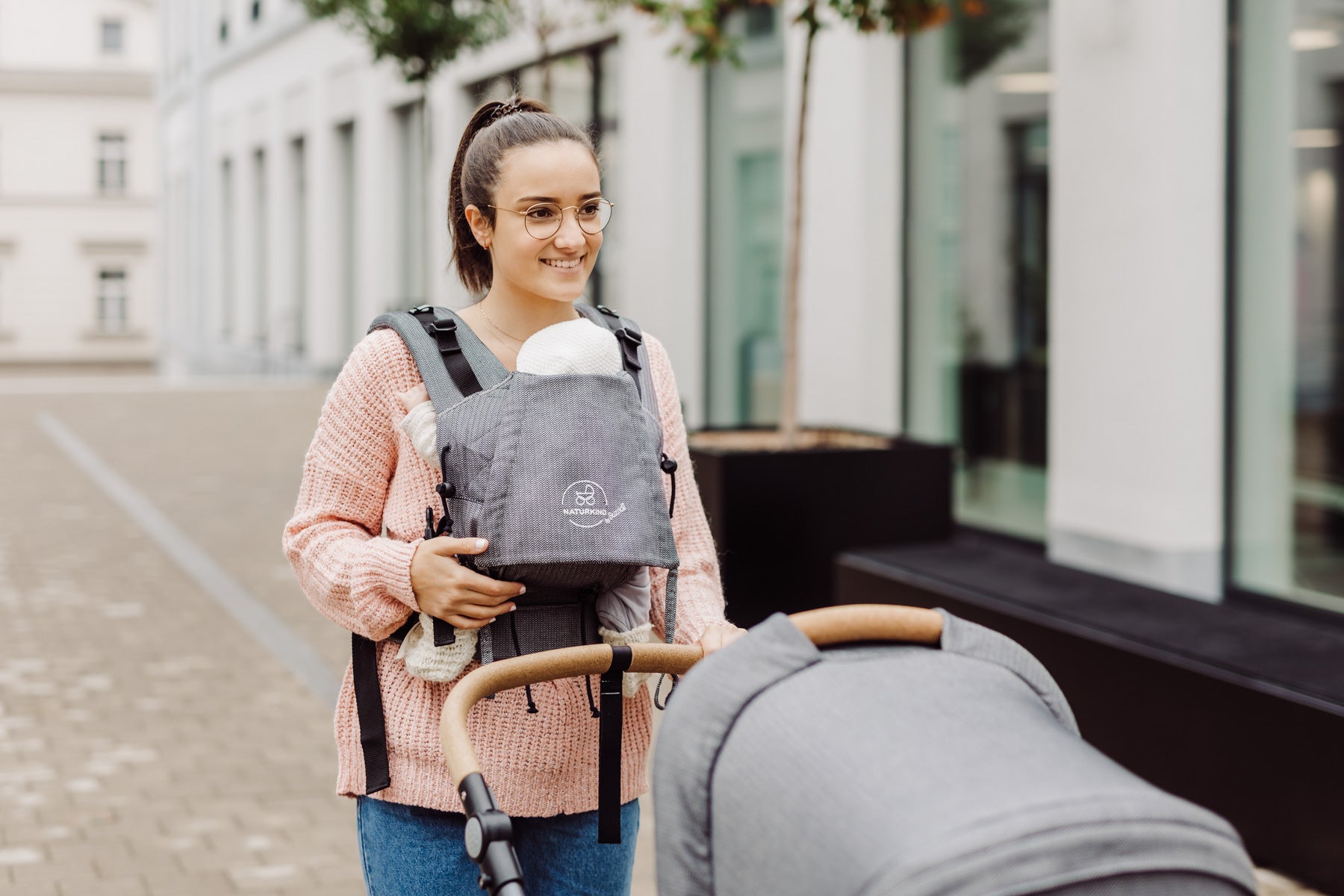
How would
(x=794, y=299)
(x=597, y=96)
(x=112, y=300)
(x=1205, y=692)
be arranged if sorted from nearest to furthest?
(x=1205, y=692)
(x=794, y=299)
(x=597, y=96)
(x=112, y=300)

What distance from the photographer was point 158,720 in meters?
6.12

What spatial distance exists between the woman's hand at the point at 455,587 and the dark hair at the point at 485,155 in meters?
0.45

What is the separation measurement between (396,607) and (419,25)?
9933mm

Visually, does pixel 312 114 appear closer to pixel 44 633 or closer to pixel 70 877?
pixel 44 633

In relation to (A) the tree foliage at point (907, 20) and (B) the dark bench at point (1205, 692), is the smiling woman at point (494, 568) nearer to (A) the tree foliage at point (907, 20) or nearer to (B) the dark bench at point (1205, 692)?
(B) the dark bench at point (1205, 692)

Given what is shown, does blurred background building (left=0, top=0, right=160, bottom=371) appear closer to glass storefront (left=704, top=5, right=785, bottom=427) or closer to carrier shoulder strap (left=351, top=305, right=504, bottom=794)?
glass storefront (left=704, top=5, right=785, bottom=427)

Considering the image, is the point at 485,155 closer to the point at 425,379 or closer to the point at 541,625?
the point at 425,379

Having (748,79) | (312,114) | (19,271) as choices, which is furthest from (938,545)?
(19,271)

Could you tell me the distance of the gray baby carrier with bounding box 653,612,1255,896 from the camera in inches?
50.7

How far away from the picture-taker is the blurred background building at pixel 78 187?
A: 49.4 m

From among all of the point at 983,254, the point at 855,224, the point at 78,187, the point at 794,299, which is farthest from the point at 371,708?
the point at 78,187

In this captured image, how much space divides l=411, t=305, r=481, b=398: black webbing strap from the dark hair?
150 mm

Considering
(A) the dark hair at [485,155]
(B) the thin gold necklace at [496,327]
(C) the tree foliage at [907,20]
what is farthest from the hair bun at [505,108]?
(C) the tree foliage at [907,20]

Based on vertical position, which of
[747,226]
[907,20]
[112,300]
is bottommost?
[747,226]
